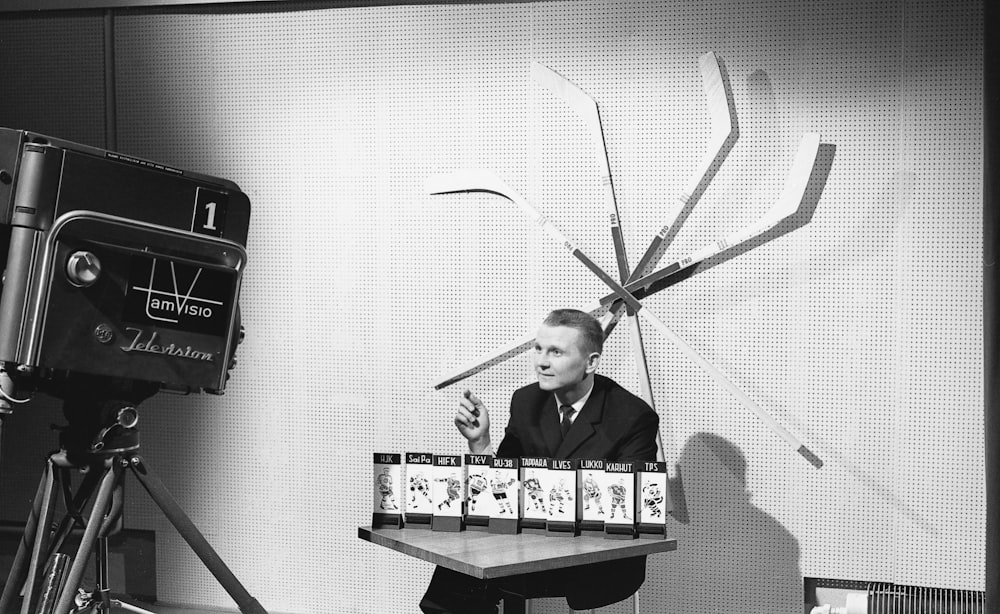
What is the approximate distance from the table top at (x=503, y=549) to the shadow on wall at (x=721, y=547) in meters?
1.27

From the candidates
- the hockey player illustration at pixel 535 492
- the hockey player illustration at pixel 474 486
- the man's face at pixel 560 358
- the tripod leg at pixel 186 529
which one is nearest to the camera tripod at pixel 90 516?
the tripod leg at pixel 186 529

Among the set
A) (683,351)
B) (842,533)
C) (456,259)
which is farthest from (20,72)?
(842,533)

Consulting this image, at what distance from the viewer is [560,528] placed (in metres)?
2.72

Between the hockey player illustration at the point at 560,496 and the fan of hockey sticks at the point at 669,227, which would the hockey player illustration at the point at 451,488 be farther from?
the fan of hockey sticks at the point at 669,227

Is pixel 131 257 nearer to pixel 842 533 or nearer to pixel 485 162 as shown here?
pixel 485 162

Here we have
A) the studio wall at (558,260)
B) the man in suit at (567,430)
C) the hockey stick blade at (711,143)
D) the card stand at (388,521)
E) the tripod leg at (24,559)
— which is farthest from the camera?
the hockey stick blade at (711,143)

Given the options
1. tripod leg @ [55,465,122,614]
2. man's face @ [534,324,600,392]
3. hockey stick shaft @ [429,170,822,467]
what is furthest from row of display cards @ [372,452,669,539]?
hockey stick shaft @ [429,170,822,467]

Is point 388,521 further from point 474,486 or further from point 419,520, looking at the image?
point 474,486

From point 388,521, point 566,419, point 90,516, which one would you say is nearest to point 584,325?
point 566,419

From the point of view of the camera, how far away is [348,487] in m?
4.28

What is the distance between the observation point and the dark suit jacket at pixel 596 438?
2924 mm

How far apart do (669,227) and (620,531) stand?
154 cm

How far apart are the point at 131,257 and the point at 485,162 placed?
6.70 feet

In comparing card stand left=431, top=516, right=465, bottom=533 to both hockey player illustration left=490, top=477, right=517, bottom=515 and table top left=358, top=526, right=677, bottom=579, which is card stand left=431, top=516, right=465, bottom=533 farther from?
hockey player illustration left=490, top=477, right=517, bottom=515
